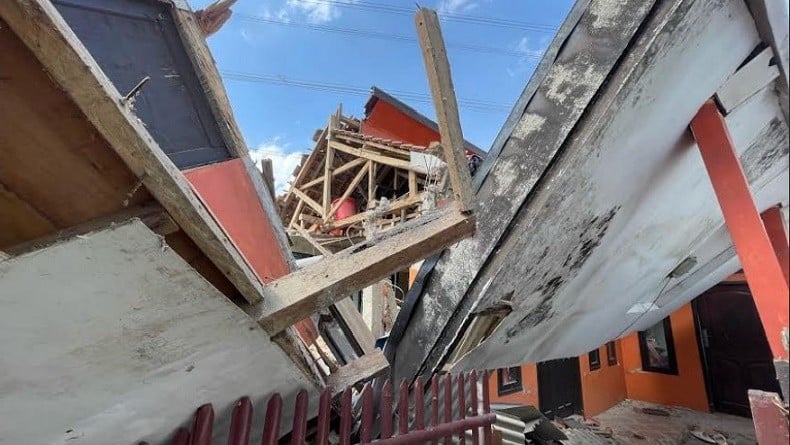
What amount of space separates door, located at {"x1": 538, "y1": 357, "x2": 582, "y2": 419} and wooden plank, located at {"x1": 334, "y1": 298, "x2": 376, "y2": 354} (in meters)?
5.96

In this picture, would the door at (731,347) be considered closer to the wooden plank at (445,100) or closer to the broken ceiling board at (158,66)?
the wooden plank at (445,100)

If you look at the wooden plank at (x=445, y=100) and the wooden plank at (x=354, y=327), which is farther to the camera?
the wooden plank at (x=354, y=327)

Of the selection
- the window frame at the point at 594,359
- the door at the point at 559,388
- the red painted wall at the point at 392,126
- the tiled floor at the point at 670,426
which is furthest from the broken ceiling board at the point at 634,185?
the red painted wall at the point at 392,126

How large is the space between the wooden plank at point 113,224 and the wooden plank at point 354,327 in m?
1.89

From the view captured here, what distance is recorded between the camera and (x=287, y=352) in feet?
5.06

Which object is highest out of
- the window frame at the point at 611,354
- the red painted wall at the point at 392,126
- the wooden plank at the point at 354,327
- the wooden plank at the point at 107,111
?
the red painted wall at the point at 392,126

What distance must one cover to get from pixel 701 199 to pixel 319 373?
2.78 meters

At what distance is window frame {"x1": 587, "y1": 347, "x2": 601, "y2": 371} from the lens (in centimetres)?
891

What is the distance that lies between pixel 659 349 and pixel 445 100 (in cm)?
1050

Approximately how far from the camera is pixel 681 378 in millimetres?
8695

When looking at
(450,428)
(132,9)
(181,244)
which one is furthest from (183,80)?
(450,428)

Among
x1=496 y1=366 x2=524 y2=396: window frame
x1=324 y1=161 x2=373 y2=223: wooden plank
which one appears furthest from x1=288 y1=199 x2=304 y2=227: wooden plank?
x1=496 y1=366 x2=524 y2=396: window frame

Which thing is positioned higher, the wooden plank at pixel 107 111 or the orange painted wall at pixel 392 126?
the orange painted wall at pixel 392 126

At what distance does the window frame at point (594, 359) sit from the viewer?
29.2ft
